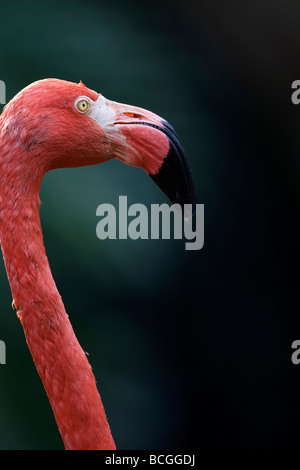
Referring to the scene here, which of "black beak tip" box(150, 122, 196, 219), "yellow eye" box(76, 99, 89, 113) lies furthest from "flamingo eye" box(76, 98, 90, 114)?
"black beak tip" box(150, 122, 196, 219)

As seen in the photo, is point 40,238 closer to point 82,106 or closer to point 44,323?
point 44,323

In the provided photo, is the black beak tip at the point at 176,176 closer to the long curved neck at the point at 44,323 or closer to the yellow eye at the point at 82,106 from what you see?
the yellow eye at the point at 82,106

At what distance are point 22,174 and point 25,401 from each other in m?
1.71

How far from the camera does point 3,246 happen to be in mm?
1218

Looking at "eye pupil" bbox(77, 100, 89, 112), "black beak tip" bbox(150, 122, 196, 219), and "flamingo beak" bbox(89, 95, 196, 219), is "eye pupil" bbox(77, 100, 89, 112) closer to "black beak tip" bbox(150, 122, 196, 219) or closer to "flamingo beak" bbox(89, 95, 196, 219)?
"flamingo beak" bbox(89, 95, 196, 219)

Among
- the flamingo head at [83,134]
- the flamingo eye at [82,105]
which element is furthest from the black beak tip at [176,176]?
the flamingo eye at [82,105]

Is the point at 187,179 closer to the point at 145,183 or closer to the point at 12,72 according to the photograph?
the point at 145,183

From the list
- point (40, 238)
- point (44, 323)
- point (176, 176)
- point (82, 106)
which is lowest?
point (44, 323)

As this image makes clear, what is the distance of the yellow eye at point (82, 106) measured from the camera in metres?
1.23

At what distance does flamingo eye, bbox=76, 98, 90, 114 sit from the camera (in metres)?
1.23

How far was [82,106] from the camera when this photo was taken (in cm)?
124

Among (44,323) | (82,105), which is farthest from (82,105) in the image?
(44,323)

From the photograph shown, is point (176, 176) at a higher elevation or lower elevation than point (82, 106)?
lower
